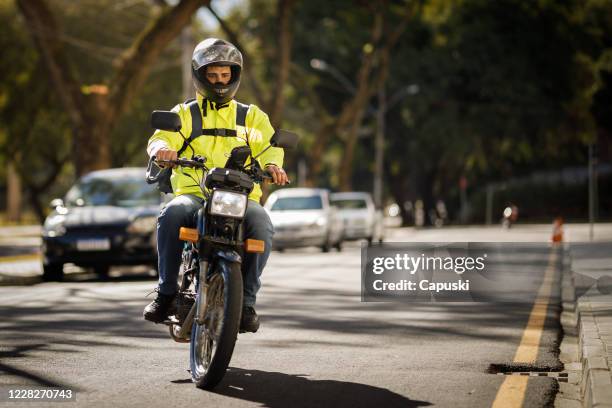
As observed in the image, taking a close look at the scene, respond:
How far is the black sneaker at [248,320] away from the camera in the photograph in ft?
22.9

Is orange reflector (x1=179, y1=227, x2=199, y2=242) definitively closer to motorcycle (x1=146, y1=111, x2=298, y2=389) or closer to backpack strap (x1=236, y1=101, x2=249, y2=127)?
motorcycle (x1=146, y1=111, x2=298, y2=389)

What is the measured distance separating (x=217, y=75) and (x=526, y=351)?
3305 mm

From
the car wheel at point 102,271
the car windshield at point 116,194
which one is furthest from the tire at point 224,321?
the car wheel at point 102,271

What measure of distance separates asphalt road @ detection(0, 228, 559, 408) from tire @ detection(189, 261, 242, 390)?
0.13m

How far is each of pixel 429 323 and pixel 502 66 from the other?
39262 millimetres

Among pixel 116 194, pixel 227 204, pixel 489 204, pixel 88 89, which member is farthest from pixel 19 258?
pixel 489 204

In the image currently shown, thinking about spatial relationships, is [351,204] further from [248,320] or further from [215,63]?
[248,320]

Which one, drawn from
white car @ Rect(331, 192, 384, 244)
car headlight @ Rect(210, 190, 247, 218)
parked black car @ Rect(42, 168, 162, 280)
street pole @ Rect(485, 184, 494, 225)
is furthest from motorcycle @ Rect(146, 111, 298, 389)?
street pole @ Rect(485, 184, 494, 225)

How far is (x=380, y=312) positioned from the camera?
11984 millimetres

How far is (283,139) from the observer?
7.17 m

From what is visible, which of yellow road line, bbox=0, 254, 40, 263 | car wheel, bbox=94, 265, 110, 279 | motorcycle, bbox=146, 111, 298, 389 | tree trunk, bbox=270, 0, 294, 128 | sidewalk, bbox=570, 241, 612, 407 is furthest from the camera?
tree trunk, bbox=270, 0, 294, 128

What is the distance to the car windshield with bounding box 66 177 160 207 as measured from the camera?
58.8ft

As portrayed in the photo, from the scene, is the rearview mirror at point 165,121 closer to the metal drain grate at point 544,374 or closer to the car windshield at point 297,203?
the metal drain grate at point 544,374

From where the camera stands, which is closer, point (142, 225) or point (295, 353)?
point (295, 353)
